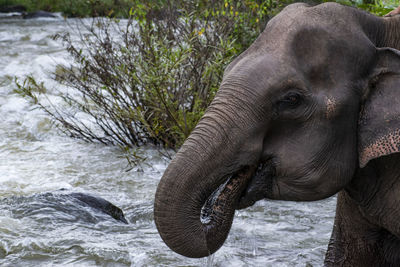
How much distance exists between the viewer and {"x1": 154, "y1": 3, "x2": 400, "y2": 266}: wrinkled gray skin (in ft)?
9.05

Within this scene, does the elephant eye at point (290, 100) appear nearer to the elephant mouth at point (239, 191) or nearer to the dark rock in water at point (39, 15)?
the elephant mouth at point (239, 191)

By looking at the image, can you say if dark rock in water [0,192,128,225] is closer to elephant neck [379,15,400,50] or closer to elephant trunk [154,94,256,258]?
elephant trunk [154,94,256,258]

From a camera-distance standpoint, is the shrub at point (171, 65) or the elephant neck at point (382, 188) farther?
the shrub at point (171, 65)

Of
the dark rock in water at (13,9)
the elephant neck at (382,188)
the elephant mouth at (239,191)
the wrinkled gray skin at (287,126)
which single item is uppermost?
the wrinkled gray skin at (287,126)

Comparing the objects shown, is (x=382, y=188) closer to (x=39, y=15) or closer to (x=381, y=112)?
(x=381, y=112)

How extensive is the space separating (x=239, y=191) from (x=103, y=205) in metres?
3.28

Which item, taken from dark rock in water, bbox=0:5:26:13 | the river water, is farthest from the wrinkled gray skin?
dark rock in water, bbox=0:5:26:13

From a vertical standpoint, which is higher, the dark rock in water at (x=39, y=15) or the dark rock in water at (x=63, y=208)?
the dark rock in water at (x=63, y=208)

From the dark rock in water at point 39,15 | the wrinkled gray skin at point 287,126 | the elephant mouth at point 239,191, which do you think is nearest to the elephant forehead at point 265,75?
the wrinkled gray skin at point 287,126

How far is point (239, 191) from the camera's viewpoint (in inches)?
115

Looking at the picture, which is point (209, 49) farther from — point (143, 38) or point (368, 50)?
point (368, 50)

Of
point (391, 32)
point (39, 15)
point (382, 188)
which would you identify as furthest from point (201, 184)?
point (39, 15)

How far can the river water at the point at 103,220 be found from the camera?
5102mm

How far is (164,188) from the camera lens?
271 centimetres
